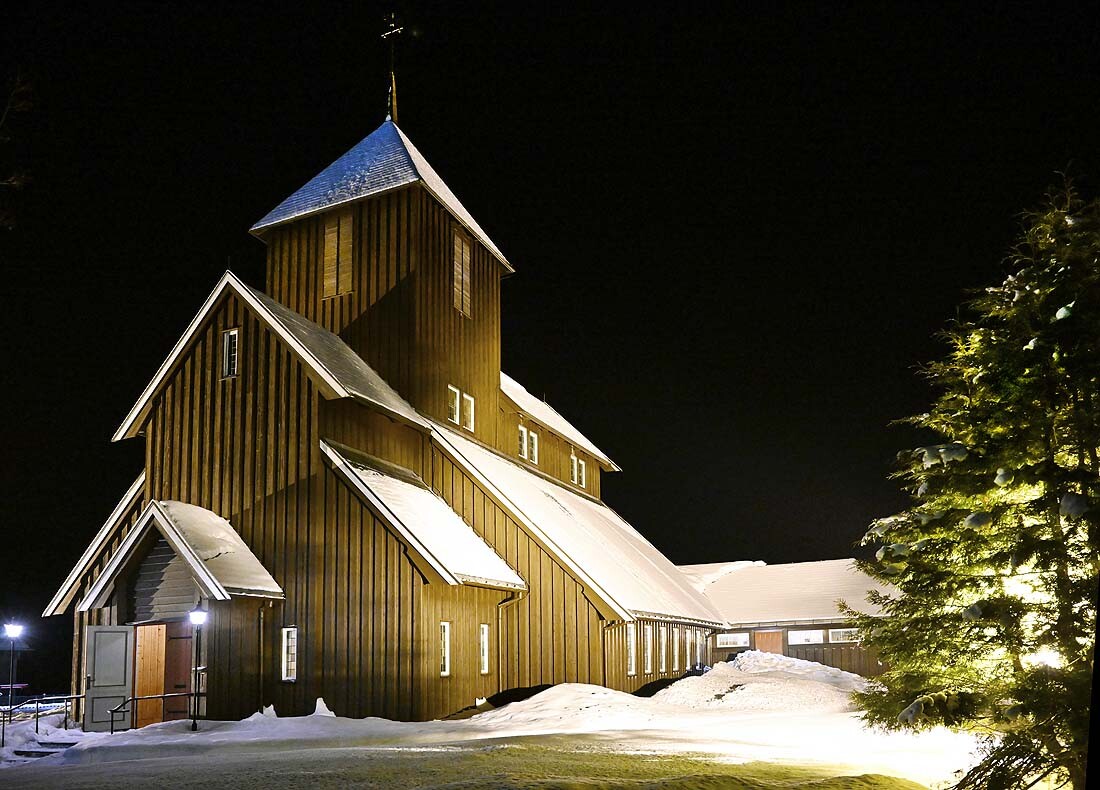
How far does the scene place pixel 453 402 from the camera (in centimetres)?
3155

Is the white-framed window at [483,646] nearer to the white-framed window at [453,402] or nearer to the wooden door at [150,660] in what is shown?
the white-framed window at [453,402]

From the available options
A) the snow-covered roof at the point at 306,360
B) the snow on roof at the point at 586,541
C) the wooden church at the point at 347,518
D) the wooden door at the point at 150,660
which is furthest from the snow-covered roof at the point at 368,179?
the wooden door at the point at 150,660

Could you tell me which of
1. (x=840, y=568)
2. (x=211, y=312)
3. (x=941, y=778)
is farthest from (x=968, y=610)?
(x=840, y=568)

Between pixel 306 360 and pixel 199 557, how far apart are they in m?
5.16

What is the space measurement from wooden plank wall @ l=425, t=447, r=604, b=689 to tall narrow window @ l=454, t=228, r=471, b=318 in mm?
7233

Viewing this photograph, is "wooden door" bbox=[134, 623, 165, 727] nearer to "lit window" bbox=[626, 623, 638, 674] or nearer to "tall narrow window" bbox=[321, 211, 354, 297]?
"tall narrow window" bbox=[321, 211, 354, 297]

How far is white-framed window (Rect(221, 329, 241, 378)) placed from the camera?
2630 centimetres

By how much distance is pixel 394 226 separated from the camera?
29891mm

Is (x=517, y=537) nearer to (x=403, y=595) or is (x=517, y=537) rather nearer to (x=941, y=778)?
(x=403, y=595)

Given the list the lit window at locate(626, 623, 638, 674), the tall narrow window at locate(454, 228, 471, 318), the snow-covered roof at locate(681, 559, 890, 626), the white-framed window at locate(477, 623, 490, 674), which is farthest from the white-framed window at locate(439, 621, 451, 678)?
the snow-covered roof at locate(681, 559, 890, 626)

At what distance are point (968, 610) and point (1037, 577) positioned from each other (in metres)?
1.13

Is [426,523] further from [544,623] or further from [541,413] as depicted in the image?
[541,413]

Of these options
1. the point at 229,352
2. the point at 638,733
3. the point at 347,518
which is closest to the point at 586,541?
the point at 347,518

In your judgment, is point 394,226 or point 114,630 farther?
point 394,226
